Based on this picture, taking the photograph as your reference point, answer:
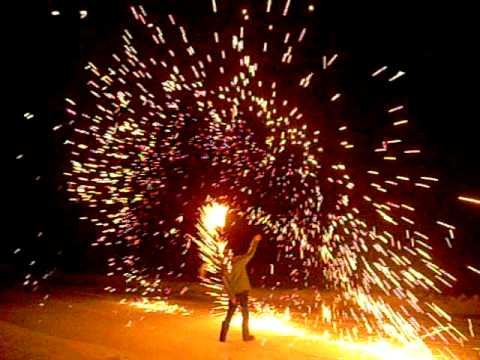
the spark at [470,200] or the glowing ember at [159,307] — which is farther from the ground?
the spark at [470,200]

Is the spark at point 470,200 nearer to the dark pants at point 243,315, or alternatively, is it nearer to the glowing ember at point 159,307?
the glowing ember at point 159,307

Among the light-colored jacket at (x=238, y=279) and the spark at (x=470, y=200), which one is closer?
the light-colored jacket at (x=238, y=279)

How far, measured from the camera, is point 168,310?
582 inches

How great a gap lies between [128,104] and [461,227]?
920 cm

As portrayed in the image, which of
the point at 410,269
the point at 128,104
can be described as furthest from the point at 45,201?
the point at 410,269

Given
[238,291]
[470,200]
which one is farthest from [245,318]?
[470,200]

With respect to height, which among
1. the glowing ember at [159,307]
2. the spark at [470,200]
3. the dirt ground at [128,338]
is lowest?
the dirt ground at [128,338]

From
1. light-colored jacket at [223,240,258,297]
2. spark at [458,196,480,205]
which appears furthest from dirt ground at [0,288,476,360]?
spark at [458,196,480,205]

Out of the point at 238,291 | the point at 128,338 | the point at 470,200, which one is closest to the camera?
the point at 238,291

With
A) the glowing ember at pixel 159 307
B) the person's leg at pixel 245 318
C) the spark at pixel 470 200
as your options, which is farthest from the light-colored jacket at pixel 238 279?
the spark at pixel 470 200

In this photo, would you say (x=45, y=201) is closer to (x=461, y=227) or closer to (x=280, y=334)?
(x=461, y=227)

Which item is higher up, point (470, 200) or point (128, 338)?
point (470, 200)

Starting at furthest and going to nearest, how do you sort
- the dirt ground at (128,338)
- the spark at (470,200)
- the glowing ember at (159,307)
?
the spark at (470,200) → the glowing ember at (159,307) → the dirt ground at (128,338)

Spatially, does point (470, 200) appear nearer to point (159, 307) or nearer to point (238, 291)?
point (159, 307)
